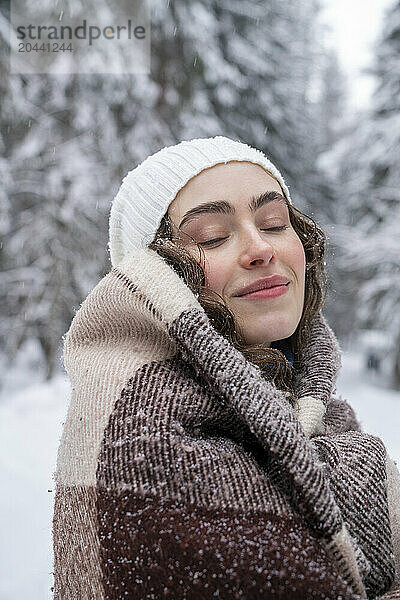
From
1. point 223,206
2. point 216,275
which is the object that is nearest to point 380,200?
point 223,206

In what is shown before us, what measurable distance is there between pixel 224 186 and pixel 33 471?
534 centimetres

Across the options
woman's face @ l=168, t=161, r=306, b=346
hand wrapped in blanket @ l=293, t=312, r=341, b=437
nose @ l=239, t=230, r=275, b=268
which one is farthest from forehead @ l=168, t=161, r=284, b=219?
hand wrapped in blanket @ l=293, t=312, r=341, b=437

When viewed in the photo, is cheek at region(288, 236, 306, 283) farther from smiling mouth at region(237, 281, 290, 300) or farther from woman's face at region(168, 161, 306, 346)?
smiling mouth at region(237, 281, 290, 300)

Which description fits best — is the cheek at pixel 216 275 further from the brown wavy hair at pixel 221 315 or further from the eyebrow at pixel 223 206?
the eyebrow at pixel 223 206

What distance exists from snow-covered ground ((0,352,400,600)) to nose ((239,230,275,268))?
0.88 m

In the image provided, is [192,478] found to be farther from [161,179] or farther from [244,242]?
[161,179]

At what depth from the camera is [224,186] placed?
5.74 feet

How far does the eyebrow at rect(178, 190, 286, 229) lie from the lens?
5.50 feet

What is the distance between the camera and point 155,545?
45.4 inches

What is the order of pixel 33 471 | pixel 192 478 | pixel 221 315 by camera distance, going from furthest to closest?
pixel 33 471 → pixel 221 315 → pixel 192 478

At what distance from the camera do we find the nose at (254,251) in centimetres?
161

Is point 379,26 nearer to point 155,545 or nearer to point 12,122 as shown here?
point 12,122

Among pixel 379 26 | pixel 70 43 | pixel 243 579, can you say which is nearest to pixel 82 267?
pixel 70 43

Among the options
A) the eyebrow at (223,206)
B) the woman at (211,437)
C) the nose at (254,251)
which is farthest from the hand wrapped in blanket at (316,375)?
the eyebrow at (223,206)
